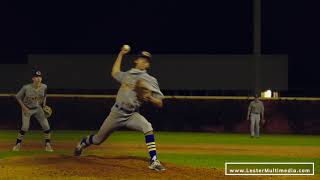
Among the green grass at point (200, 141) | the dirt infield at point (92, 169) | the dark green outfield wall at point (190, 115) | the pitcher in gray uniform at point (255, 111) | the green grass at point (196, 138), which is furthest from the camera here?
the dark green outfield wall at point (190, 115)

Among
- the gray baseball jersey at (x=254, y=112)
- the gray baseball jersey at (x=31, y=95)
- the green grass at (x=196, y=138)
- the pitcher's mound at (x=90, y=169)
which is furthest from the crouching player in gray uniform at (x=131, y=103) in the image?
the gray baseball jersey at (x=254, y=112)

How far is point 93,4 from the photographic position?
1328 inches

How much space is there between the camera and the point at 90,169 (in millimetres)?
10938

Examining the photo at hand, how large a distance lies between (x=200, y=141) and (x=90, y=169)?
11.2 m

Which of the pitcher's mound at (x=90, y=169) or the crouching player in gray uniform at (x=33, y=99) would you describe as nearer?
the pitcher's mound at (x=90, y=169)

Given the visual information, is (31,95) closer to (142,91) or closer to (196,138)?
(142,91)

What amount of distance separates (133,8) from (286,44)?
856cm

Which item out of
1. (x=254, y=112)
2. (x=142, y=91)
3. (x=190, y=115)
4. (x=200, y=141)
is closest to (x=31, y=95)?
(x=142, y=91)

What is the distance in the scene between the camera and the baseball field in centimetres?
1082

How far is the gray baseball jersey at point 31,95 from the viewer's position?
50.6ft

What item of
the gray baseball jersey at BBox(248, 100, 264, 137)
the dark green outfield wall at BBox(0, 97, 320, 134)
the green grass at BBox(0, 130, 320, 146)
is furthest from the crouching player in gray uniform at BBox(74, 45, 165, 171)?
the dark green outfield wall at BBox(0, 97, 320, 134)

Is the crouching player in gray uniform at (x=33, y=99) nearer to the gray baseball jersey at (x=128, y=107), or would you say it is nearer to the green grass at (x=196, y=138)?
the gray baseball jersey at (x=128, y=107)

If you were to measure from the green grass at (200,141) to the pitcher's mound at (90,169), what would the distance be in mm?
2558

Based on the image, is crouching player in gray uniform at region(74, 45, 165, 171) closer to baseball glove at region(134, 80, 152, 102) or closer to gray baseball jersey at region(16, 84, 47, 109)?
baseball glove at region(134, 80, 152, 102)
